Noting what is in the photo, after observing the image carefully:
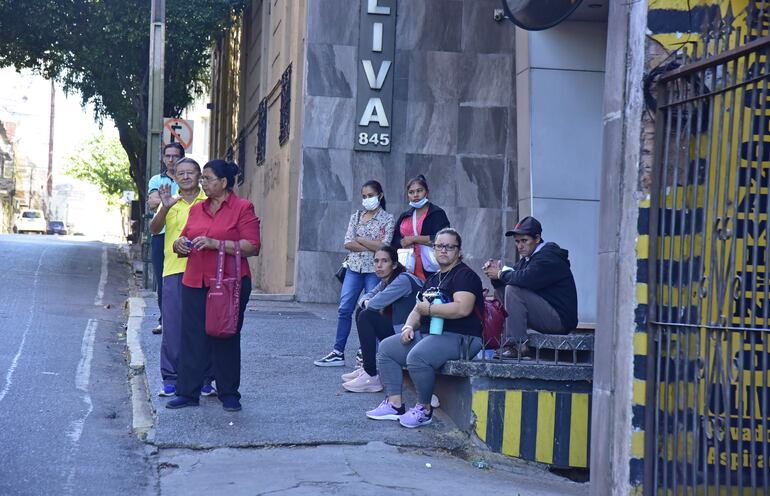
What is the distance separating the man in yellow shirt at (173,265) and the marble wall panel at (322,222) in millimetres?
7957

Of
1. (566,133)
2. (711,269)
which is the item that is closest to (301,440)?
(711,269)

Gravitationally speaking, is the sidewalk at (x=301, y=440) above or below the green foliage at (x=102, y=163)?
below

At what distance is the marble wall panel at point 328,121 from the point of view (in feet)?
53.7

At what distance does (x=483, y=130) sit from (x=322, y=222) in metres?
2.89

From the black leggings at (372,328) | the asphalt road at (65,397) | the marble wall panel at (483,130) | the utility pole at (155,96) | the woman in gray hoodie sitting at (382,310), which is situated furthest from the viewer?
the utility pole at (155,96)

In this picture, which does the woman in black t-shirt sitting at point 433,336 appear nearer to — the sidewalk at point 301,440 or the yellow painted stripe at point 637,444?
the sidewalk at point 301,440

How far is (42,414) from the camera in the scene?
7.98 m

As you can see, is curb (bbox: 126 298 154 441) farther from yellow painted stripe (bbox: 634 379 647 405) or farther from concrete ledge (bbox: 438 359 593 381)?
yellow painted stripe (bbox: 634 379 647 405)

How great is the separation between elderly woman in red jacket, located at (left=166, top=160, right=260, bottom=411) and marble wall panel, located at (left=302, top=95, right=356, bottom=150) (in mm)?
8404

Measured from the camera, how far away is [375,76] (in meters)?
16.4

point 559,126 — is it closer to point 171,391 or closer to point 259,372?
point 259,372

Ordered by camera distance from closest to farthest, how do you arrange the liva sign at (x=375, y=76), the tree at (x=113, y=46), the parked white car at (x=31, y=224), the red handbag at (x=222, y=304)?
the red handbag at (x=222, y=304) < the liva sign at (x=375, y=76) < the tree at (x=113, y=46) < the parked white car at (x=31, y=224)

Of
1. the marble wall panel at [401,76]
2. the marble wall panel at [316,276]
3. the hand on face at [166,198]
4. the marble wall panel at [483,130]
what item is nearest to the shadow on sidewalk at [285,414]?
the hand on face at [166,198]

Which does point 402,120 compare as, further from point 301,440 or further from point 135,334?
point 301,440
